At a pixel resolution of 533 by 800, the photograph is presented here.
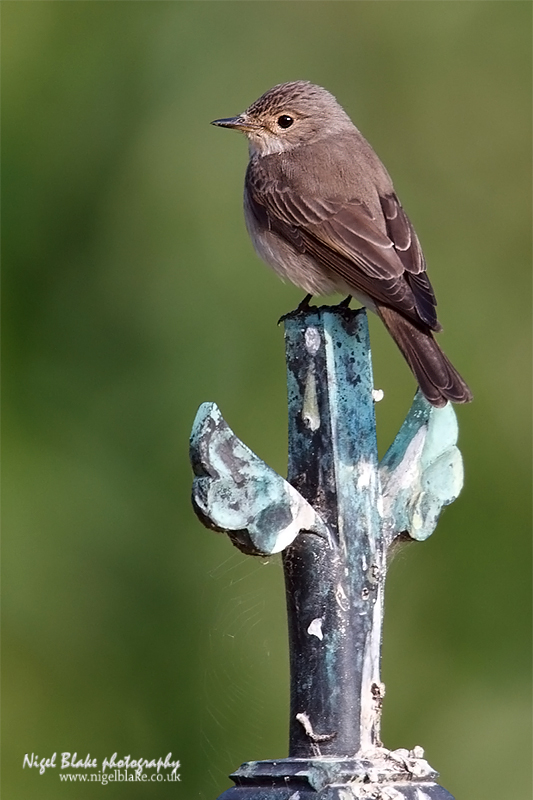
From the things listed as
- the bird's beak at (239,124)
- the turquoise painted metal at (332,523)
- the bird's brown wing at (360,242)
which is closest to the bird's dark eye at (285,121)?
the bird's beak at (239,124)

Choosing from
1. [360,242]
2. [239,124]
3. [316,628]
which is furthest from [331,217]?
[316,628]

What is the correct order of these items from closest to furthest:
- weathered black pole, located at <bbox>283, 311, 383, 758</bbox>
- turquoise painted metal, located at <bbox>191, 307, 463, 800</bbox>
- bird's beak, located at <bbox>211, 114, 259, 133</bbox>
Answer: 1. turquoise painted metal, located at <bbox>191, 307, 463, 800</bbox>
2. weathered black pole, located at <bbox>283, 311, 383, 758</bbox>
3. bird's beak, located at <bbox>211, 114, 259, 133</bbox>

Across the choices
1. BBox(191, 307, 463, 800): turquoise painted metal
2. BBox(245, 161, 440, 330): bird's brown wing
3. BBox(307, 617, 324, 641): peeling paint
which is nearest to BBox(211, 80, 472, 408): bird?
BBox(245, 161, 440, 330): bird's brown wing

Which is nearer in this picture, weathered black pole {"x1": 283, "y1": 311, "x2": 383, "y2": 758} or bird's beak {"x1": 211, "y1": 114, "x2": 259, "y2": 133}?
weathered black pole {"x1": 283, "y1": 311, "x2": 383, "y2": 758}

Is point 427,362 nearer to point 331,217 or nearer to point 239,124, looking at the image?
point 331,217

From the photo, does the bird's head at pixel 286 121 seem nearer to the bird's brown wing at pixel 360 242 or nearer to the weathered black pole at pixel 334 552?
the bird's brown wing at pixel 360 242

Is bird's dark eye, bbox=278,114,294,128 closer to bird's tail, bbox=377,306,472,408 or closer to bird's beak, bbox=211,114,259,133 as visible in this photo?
bird's beak, bbox=211,114,259,133

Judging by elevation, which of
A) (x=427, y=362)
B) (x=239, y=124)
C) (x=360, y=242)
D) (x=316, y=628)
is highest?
(x=239, y=124)
